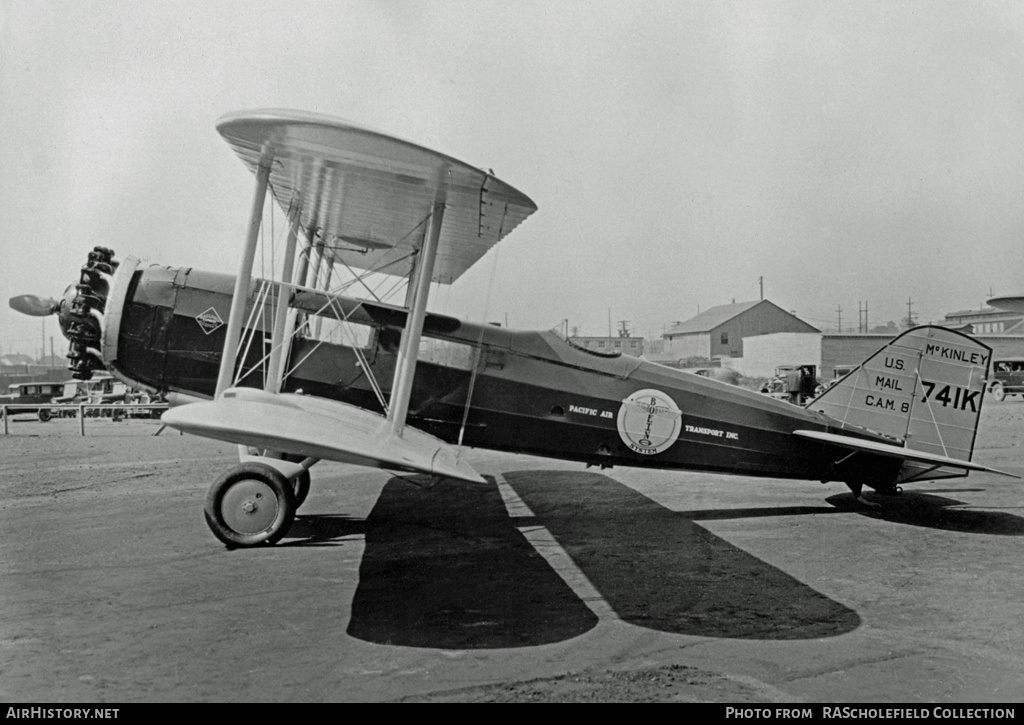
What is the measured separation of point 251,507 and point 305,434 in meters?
1.79

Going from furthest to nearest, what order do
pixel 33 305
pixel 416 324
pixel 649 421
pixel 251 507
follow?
pixel 649 421 → pixel 33 305 → pixel 251 507 → pixel 416 324

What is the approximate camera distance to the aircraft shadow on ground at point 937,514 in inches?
268

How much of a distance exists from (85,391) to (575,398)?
2959cm

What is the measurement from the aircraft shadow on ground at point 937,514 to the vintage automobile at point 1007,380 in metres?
28.3

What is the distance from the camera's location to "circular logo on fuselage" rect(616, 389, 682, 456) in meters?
7.28

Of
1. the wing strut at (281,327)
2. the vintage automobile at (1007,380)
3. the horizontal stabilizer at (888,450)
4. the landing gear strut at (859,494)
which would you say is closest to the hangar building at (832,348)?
the vintage automobile at (1007,380)

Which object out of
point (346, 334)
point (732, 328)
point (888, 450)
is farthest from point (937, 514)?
point (732, 328)

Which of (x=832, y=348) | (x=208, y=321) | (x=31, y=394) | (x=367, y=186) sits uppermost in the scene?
(x=832, y=348)

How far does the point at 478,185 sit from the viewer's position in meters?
5.13

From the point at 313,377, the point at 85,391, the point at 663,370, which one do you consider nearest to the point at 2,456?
the point at 313,377

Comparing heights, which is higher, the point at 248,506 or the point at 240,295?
the point at 240,295

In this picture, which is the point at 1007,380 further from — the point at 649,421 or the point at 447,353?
the point at 447,353

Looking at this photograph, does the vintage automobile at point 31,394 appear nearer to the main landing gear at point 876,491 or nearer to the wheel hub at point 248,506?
the wheel hub at point 248,506

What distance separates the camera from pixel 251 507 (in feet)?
18.6
